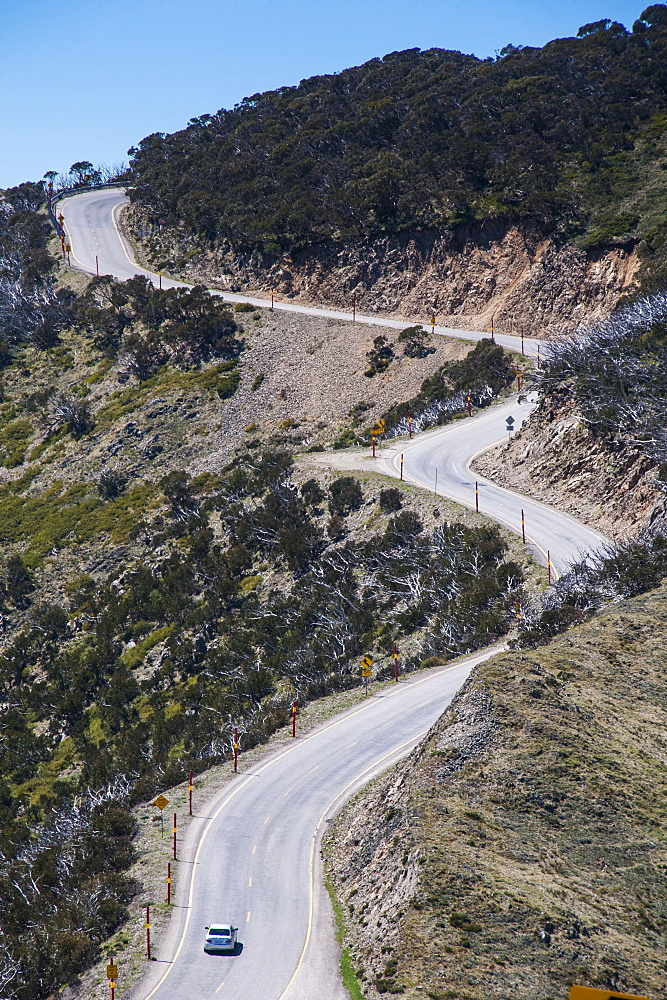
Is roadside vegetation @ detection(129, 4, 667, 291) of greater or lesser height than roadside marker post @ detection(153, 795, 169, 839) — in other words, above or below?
above

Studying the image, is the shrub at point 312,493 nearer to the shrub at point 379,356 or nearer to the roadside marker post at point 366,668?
the roadside marker post at point 366,668

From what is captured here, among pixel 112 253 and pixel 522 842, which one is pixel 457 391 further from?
pixel 112 253

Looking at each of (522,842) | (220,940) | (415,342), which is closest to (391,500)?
(415,342)

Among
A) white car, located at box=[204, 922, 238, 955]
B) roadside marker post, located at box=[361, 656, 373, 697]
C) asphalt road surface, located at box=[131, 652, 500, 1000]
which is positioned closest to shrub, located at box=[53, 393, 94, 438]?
roadside marker post, located at box=[361, 656, 373, 697]

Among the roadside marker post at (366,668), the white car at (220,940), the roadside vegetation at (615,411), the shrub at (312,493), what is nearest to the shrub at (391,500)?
the shrub at (312,493)

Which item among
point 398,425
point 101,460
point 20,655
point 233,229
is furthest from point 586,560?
point 233,229

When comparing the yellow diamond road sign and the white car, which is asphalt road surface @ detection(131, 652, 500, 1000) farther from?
the yellow diamond road sign
